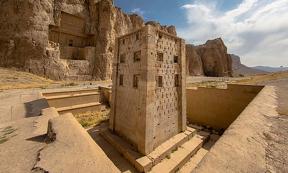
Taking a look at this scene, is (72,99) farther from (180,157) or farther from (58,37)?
(58,37)

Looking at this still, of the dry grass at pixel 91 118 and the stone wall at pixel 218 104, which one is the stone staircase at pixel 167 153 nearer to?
the dry grass at pixel 91 118

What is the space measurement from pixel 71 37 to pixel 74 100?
78.8 feet

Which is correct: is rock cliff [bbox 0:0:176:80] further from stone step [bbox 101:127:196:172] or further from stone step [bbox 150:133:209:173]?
stone step [bbox 150:133:209:173]

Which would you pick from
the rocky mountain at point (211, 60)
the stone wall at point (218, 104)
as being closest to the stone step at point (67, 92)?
the stone wall at point (218, 104)

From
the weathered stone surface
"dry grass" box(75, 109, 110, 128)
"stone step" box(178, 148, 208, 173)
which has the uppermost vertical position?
the weathered stone surface

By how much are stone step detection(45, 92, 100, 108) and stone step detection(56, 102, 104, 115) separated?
43 cm

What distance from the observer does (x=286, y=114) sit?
148 inches

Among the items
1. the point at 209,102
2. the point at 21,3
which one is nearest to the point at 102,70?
the point at 21,3

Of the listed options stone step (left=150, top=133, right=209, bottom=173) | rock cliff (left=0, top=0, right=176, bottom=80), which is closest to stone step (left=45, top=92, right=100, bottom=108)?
stone step (left=150, top=133, right=209, bottom=173)

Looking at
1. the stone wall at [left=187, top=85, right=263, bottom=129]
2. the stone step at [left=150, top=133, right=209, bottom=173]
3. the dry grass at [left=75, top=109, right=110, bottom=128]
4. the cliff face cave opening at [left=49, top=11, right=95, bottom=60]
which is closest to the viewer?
the stone step at [left=150, top=133, right=209, bottom=173]

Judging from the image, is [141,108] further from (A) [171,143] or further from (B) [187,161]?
(B) [187,161]

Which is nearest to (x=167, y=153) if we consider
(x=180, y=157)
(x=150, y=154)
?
(x=180, y=157)

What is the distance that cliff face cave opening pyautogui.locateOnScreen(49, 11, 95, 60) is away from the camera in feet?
102

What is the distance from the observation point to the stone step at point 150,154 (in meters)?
8.22
